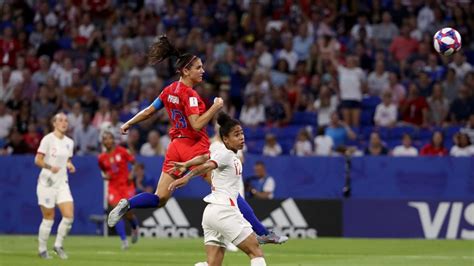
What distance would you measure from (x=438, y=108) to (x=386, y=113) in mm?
1134

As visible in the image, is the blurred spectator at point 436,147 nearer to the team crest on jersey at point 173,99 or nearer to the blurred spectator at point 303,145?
the blurred spectator at point 303,145

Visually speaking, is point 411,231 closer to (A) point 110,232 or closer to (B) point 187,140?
(A) point 110,232

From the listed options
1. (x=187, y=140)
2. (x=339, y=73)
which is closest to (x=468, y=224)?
(x=339, y=73)

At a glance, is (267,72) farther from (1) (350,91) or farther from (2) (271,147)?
(2) (271,147)

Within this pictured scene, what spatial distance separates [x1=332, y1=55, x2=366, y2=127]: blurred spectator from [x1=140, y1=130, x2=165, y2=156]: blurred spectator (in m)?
4.16

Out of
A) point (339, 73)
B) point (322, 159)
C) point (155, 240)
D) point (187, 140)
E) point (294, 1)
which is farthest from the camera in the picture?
point (294, 1)

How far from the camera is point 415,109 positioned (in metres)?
24.4

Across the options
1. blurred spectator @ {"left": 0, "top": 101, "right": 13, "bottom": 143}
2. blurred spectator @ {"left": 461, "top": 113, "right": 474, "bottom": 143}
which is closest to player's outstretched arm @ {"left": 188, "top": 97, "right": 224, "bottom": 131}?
blurred spectator @ {"left": 461, "top": 113, "right": 474, "bottom": 143}

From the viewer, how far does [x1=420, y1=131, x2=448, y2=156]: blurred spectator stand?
75.9ft

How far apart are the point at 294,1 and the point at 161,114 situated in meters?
5.22

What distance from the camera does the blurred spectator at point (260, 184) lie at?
2292cm

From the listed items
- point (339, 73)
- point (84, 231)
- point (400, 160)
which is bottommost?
point (84, 231)

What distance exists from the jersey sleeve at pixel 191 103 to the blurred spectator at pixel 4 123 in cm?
1283

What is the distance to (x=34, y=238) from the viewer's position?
74.5 ft
